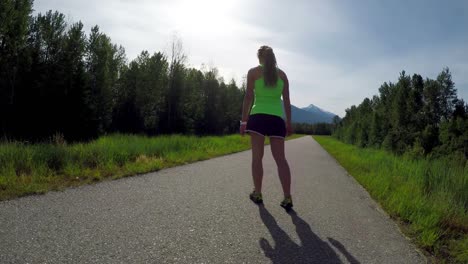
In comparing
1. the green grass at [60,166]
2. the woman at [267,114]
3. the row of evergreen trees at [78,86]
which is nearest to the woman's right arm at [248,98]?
the woman at [267,114]

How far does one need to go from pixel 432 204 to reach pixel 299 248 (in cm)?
253

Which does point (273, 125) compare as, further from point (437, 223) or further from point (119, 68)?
point (119, 68)

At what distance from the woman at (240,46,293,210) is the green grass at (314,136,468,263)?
4.93 ft

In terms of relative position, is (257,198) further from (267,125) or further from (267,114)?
(267,114)

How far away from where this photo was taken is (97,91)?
125 ft

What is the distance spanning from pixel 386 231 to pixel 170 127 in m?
40.5

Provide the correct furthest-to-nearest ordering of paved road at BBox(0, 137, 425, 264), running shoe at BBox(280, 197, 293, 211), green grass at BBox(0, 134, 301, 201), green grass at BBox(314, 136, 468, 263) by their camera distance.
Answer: green grass at BBox(0, 134, 301, 201) < running shoe at BBox(280, 197, 293, 211) < green grass at BBox(314, 136, 468, 263) < paved road at BBox(0, 137, 425, 264)

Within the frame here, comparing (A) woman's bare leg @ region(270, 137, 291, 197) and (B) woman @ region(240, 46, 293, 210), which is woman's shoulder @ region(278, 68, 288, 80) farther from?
(A) woman's bare leg @ region(270, 137, 291, 197)

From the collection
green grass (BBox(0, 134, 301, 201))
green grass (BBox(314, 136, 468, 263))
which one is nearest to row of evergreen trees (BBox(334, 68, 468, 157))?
green grass (BBox(314, 136, 468, 263))

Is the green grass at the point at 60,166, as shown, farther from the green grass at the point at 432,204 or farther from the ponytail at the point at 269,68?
the green grass at the point at 432,204

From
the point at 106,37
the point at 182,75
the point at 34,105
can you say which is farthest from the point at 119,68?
the point at 34,105

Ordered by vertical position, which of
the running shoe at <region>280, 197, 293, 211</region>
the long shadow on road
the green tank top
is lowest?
the long shadow on road

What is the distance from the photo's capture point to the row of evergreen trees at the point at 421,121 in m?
28.7

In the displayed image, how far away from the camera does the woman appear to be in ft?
12.2
